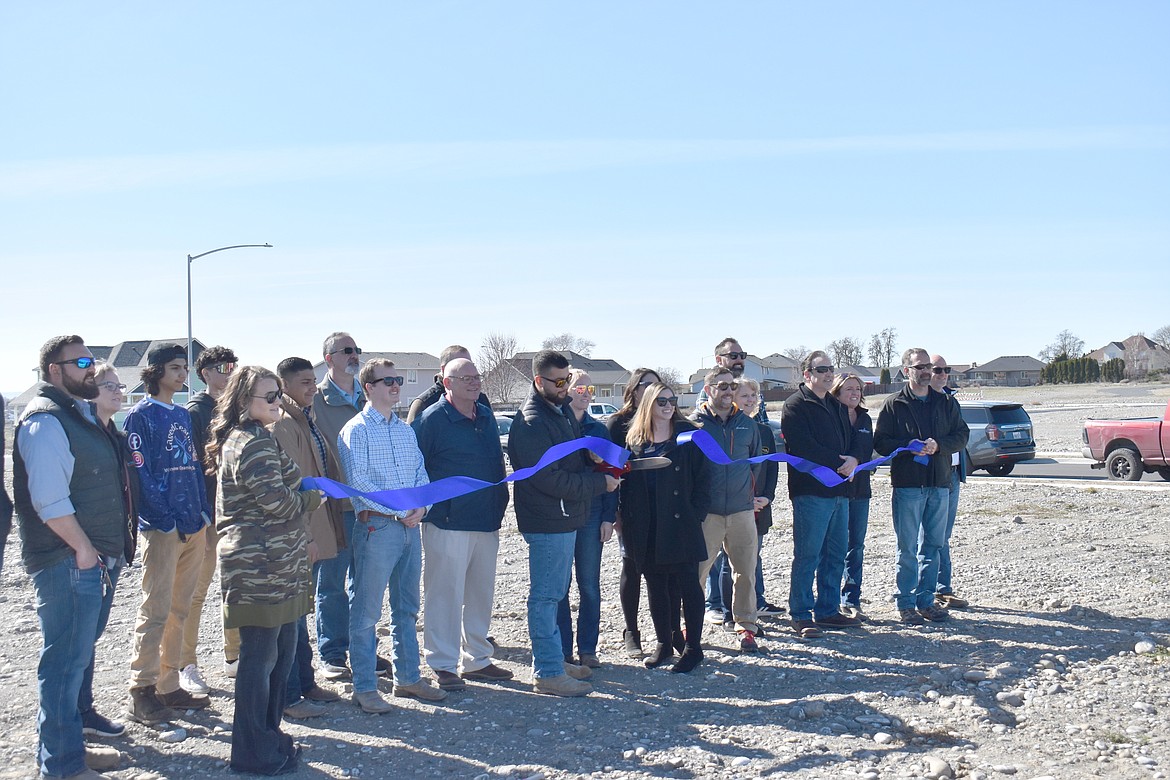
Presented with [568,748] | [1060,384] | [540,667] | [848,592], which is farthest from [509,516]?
[1060,384]

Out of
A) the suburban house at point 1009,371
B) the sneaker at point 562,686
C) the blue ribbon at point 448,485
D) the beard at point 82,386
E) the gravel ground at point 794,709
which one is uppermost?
the suburban house at point 1009,371

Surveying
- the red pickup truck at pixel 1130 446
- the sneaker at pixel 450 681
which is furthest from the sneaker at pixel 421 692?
the red pickup truck at pixel 1130 446

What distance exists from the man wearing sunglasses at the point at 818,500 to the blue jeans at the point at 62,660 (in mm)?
5064

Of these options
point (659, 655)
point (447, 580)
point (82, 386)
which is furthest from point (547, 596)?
point (82, 386)

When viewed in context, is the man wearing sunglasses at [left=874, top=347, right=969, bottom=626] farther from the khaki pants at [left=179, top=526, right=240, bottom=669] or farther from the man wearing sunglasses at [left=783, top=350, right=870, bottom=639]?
the khaki pants at [left=179, top=526, right=240, bottom=669]

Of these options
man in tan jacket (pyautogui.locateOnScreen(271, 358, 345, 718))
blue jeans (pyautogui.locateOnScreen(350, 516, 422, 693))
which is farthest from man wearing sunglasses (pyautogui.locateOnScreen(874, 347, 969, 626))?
man in tan jacket (pyautogui.locateOnScreen(271, 358, 345, 718))

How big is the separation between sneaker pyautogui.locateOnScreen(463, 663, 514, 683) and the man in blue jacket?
0.02 m

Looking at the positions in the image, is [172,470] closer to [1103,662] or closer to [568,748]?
[568,748]

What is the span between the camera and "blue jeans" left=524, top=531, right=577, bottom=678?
638 cm

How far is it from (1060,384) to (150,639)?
10358cm

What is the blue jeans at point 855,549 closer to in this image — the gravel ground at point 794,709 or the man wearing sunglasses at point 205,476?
the gravel ground at point 794,709

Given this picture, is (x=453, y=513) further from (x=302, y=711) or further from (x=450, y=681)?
(x=302, y=711)

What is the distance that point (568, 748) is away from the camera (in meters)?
5.36

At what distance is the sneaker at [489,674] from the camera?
6.70 meters
